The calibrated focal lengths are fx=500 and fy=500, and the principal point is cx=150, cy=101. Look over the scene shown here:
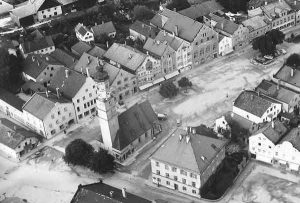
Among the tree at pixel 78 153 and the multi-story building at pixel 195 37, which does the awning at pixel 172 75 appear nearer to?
the multi-story building at pixel 195 37

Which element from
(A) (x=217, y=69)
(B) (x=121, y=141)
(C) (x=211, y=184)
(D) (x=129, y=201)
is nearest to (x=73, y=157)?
(B) (x=121, y=141)

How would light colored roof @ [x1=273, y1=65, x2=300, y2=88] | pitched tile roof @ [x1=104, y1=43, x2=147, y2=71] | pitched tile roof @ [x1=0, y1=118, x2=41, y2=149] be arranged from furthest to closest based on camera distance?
pitched tile roof @ [x1=104, y1=43, x2=147, y2=71] < light colored roof @ [x1=273, y1=65, x2=300, y2=88] < pitched tile roof @ [x1=0, y1=118, x2=41, y2=149]

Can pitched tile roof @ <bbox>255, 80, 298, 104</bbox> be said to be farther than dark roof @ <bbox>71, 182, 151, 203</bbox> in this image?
Yes

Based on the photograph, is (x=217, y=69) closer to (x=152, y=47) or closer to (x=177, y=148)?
(x=152, y=47)

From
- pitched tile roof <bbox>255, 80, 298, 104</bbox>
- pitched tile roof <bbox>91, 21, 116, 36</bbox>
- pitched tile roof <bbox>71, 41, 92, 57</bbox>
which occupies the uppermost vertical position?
pitched tile roof <bbox>91, 21, 116, 36</bbox>

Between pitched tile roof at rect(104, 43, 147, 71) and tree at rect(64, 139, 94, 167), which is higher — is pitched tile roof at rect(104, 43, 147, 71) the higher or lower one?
the higher one

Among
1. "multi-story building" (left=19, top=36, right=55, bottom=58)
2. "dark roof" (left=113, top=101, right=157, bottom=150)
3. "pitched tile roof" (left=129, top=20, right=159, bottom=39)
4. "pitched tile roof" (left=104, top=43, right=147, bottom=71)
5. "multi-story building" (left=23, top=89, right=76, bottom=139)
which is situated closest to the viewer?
"dark roof" (left=113, top=101, right=157, bottom=150)

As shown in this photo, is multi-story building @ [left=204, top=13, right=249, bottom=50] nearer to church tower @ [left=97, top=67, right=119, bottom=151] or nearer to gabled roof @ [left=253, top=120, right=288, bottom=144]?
gabled roof @ [left=253, top=120, right=288, bottom=144]

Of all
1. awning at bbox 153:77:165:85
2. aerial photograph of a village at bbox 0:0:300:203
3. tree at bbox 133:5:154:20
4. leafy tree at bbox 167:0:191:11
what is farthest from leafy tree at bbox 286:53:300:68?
tree at bbox 133:5:154:20
